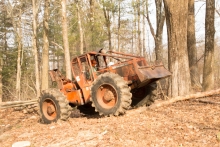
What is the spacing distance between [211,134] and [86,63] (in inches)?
176

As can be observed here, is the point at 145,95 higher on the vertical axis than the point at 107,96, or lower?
lower

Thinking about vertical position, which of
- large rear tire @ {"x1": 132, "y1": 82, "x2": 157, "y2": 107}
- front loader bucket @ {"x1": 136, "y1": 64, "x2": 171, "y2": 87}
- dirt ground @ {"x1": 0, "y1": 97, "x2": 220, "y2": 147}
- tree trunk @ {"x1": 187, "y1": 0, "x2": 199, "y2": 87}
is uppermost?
tree trunk @ {"x1": 187, "y1": 0, "x2": 199, "y2": 87}

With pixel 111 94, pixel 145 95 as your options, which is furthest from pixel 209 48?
pixel 111 94

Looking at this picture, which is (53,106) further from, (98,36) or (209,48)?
(98,36)

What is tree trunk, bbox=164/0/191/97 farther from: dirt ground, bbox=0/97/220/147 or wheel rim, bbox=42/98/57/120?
wheel rim, bbox=42/98/57/120

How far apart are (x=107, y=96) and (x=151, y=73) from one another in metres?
1.46

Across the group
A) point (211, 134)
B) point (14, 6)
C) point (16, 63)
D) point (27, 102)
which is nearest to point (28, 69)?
point (16, 63)

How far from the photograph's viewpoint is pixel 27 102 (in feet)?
42.7

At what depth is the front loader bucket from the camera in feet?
21.3

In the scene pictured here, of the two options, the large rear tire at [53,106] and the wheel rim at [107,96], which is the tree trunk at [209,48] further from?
the large rear tire at [53,106]

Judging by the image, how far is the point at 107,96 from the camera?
692 centimetres

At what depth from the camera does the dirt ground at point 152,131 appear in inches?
177

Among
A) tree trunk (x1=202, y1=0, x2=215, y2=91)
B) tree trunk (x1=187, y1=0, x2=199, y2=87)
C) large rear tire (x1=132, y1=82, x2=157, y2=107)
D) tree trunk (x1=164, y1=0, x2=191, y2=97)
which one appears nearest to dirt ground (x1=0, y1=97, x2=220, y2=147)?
tree trunk (x1=164, y1=0, x2=191, y2=97)

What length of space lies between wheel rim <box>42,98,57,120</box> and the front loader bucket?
3.21 metres
